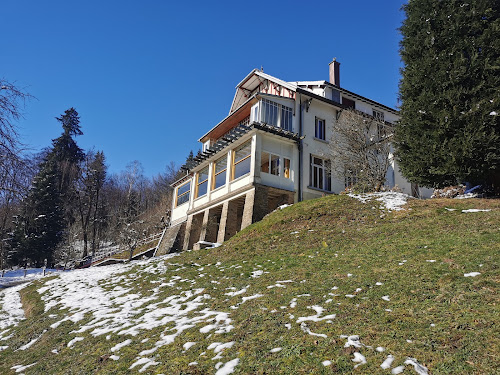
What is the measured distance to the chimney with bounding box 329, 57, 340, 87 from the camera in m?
28.2

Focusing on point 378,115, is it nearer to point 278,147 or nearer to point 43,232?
point 278,147

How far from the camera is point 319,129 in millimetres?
24125

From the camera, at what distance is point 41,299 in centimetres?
1171

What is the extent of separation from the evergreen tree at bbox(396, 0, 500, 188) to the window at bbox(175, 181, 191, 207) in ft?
56.4

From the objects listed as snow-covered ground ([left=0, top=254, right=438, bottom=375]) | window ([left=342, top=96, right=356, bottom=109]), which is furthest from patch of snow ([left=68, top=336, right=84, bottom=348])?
window ([left=342, top=96, right=356, bottom=109])

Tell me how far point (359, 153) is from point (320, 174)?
11.1ft

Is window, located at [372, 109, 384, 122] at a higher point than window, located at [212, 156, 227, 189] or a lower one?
higher

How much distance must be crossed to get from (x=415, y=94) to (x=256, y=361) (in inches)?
559

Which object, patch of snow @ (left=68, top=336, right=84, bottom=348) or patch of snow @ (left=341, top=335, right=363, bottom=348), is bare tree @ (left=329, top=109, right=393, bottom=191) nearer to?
patch of snow @ (left=341, top=335, right=363, bottom=348)

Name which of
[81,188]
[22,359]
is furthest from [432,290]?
[81,188]

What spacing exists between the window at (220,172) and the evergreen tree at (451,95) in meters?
11.6

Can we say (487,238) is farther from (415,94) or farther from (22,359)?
(22,359)

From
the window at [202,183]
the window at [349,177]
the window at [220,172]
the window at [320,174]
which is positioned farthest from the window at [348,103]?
the window at [202,183]

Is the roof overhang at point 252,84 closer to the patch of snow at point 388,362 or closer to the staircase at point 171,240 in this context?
the staircase at point 171,240
